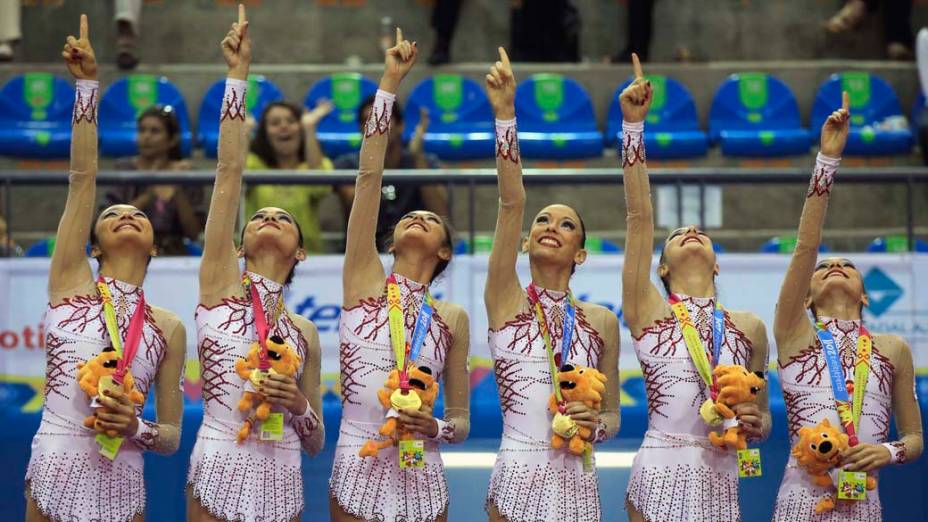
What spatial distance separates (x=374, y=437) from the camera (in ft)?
13.5

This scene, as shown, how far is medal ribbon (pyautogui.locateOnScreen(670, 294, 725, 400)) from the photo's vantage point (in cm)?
421

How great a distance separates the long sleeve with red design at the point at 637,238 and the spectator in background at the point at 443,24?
396 centimetres

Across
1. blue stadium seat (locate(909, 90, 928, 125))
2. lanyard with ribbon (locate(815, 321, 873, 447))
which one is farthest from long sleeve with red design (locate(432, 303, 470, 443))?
blue stadium seat (locate(909, 90, 928, 125))

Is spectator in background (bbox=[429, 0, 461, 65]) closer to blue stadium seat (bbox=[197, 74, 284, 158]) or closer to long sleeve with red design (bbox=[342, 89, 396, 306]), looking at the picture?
blue stadium seat (bbox=[197, 74, 284, 158])

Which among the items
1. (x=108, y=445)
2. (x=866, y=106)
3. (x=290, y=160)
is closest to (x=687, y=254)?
(x=108, y=445)

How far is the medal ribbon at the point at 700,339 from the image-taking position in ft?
13.8

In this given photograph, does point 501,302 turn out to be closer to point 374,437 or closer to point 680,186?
point 374,437

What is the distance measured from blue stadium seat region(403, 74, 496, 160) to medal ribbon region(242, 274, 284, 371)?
140 inches

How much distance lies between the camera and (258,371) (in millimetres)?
3979

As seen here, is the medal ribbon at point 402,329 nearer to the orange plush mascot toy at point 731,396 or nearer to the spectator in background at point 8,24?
the orange plush mascot toy at point 731,396

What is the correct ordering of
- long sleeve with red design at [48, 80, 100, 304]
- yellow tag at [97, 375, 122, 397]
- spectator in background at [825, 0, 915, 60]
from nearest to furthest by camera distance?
yellow tag at [97, 375, 122, 397], long sleeve with red design at [48, 80, 100, 304], spectator in background at [825, 0, 915, 60]

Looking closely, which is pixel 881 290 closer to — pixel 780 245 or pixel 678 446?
pixel 780 245

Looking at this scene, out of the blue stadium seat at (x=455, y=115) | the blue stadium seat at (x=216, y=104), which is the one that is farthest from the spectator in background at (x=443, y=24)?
the blue stadium seat at (x=216, y=104)

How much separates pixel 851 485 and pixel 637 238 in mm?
987
